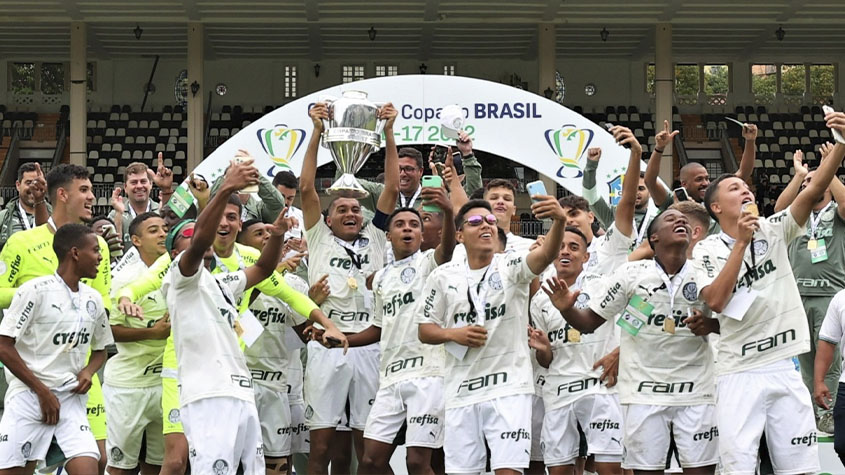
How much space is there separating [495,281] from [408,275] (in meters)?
0.98

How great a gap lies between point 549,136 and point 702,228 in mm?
3661

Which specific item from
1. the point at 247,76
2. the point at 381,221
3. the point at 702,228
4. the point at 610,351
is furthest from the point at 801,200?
the point at 247,76

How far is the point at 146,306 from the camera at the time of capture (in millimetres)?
7977

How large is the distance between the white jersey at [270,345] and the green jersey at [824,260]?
15.7ft

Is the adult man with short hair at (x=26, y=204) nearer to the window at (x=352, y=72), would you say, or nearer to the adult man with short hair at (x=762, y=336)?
the adult man with short hair at (x=762, y=336)

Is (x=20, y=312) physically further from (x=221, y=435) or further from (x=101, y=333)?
(x=221, y=435)

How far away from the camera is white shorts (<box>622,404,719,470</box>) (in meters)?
6.77

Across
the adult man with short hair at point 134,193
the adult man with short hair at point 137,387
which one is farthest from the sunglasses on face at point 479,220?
the adult man with short hair at point 134,193

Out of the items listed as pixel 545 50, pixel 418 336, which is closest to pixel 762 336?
pixel 418 336

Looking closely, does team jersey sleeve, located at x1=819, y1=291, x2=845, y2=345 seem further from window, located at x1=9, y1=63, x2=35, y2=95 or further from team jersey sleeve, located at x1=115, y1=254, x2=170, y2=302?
window, located at x1=9, y1=63, x2=35, y2=95

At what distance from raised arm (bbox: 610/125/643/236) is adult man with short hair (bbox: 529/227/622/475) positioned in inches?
12.2

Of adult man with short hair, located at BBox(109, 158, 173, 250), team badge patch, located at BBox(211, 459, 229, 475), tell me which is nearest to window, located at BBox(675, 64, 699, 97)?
adult man with short hair, located at BBox(109, 158, 173, 250)

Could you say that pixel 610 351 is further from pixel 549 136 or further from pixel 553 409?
pixel 549 136

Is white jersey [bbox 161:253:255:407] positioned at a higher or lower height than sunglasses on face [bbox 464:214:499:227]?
lower
